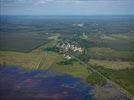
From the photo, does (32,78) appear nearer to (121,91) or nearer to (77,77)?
(77,77)

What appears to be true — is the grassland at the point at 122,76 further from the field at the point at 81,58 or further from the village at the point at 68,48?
the village at the point at 68,48

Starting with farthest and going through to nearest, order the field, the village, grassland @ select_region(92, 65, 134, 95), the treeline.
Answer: the village, the treeline, the field, grassland @ select_region(92, 65, 134, 95)

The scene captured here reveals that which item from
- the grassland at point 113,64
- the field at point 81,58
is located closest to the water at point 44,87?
the field at point 81,58

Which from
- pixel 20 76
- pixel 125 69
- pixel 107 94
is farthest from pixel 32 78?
pixel 125 69

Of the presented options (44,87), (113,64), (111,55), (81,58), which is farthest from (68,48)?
(44,87)

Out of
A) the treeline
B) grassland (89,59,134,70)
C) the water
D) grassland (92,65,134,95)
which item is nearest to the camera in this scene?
the water

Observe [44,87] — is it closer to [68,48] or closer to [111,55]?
[111,55]

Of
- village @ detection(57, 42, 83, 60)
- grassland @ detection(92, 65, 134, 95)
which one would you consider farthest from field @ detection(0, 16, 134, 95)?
village @ detection(57, 42, 83, 60)

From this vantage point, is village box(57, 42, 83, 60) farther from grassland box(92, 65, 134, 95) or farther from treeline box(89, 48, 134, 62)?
grassland box(92, 65, 134, 95)
